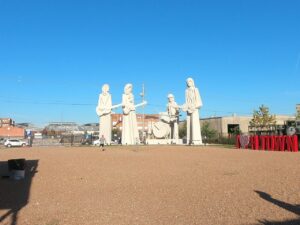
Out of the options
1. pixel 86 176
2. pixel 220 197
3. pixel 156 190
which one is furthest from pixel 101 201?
pixel 86 176

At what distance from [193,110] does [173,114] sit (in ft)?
15.6

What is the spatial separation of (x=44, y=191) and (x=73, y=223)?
196 inches

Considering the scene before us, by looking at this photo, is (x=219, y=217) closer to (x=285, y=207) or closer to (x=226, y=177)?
(x=285, y=207)

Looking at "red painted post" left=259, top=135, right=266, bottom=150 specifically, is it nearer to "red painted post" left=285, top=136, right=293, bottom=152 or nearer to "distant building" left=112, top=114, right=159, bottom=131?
"red painted post" left=285, top=136, right=293, bottom=152

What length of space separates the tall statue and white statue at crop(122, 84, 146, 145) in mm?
5976

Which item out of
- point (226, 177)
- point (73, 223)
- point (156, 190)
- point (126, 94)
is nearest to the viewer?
point (73, 223)

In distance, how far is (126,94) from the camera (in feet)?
180

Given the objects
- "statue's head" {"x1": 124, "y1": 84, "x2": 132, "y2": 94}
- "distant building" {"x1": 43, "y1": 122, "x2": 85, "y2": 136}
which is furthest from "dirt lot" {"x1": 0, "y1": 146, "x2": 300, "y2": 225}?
"distant building" {"x1": 43, "y1": 122, "x2": 85, "y2": 136}

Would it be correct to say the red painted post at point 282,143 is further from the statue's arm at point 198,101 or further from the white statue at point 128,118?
the white statue at point 128,118

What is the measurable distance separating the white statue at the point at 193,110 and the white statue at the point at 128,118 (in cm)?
717

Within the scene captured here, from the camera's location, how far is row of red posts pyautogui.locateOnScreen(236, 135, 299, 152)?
3822 centimetres

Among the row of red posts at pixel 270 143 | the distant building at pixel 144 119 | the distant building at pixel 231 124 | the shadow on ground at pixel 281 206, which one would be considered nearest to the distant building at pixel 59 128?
the distant building at pixel 144 119

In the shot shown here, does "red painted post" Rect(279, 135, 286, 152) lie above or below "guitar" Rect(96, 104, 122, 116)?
below

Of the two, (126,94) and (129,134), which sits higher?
(126,94)
